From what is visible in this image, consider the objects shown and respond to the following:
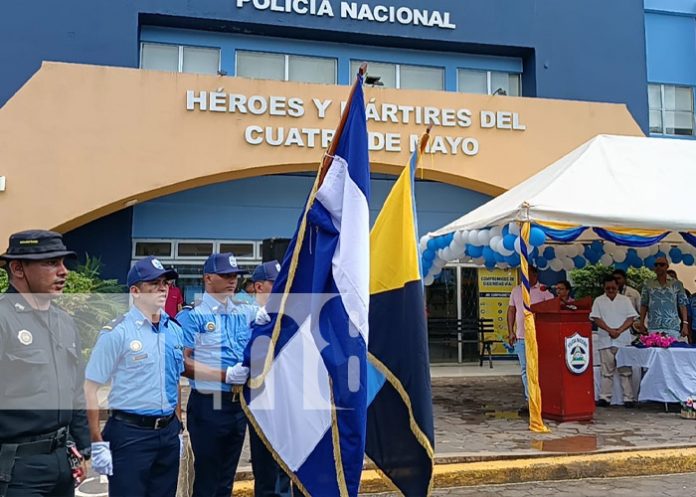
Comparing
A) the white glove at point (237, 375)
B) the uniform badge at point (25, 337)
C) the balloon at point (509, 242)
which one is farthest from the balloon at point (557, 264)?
the uniform badge at point (25, 337)

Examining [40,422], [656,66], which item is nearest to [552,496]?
[40,422]

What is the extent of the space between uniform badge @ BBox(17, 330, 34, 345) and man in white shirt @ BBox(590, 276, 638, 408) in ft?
27.2

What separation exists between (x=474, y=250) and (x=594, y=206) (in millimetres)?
1712

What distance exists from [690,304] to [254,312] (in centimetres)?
977

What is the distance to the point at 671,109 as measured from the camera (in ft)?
57.2

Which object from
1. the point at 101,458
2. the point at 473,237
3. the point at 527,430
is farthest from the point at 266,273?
the point at 473,237

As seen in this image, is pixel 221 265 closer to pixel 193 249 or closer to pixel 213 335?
pixel 213 335

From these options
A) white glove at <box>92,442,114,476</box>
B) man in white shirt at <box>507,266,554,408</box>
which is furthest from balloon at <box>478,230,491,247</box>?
white glove at <box>92,442,114,476</box>

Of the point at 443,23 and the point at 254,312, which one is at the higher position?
the point at 443,23

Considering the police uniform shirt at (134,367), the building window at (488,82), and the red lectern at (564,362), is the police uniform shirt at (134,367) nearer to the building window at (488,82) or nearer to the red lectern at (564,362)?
the red lectern at (564,362)

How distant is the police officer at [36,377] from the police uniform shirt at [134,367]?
0.22m

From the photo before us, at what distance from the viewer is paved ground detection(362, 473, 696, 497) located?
589cm

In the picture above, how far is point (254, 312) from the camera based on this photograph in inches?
198

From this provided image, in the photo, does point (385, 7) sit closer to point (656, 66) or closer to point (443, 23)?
point (443, 23)
